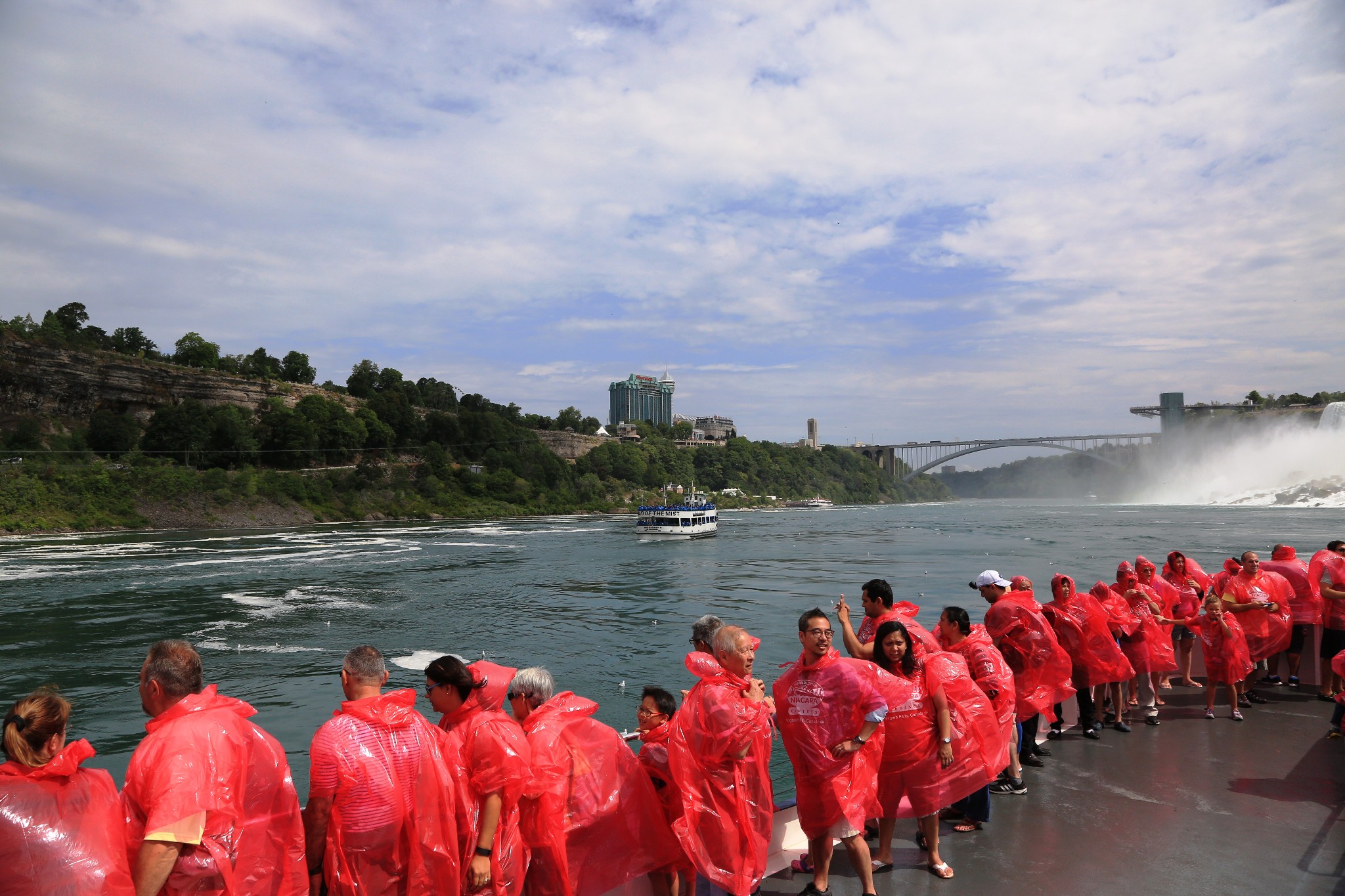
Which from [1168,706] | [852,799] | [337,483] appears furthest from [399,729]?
[337,483]

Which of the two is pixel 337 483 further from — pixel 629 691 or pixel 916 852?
pixel 916 852

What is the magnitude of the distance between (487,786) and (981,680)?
3141 mm

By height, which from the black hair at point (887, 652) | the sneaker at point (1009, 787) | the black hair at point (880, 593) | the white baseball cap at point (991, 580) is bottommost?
the sneaker at point (1009, 787)

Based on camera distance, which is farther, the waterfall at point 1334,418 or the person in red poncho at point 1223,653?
the waterfall at point 1334,418

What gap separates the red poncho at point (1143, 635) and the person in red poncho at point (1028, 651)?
1.65 m

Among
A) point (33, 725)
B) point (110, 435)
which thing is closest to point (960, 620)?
point (33, 725)

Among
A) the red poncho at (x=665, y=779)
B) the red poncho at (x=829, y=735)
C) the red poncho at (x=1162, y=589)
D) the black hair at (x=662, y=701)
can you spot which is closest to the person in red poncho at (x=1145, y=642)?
the red poncho at (x=1162, y=589)

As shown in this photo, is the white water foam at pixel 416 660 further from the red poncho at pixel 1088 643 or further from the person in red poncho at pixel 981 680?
the person in red poncho at pixel 981 680

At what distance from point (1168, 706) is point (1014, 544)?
1566 inches

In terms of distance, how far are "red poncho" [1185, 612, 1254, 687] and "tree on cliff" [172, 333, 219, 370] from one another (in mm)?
110081

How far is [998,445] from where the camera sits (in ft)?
410

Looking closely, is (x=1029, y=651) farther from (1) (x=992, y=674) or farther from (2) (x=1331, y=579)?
(2) (x=1331, y=579)

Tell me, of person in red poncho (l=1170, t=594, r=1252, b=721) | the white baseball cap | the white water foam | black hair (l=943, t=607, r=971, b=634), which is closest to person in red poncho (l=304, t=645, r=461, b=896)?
black hair (l=943, t=607, r=971, b=634)

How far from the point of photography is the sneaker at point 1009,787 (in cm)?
543
